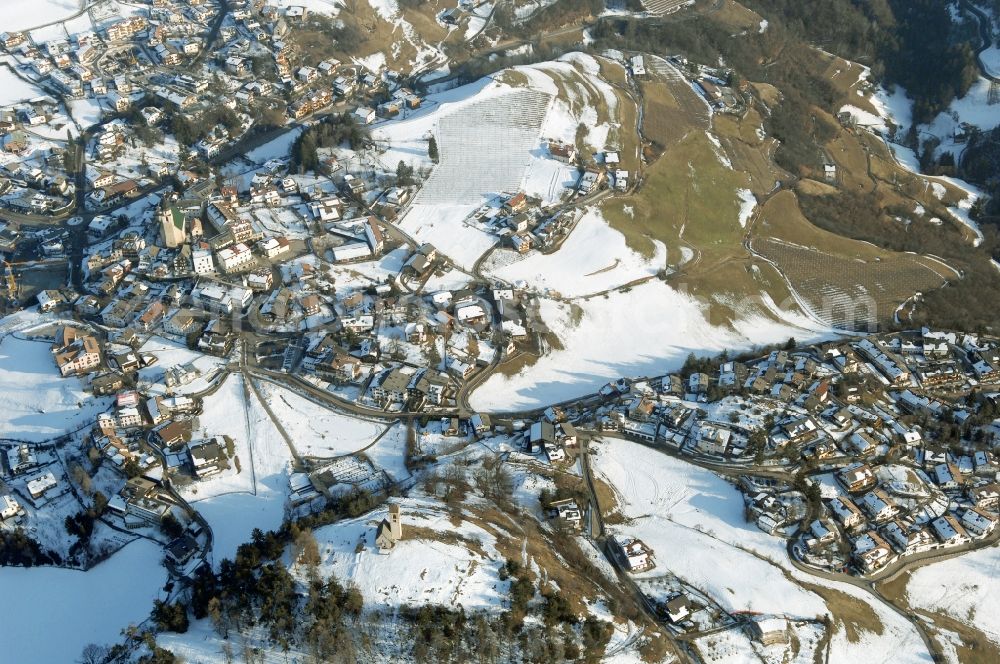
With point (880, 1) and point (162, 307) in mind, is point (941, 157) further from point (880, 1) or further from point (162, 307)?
point (162, 307)

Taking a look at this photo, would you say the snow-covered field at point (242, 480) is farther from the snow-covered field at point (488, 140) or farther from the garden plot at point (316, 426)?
the snow-covered field at point (488, 140)

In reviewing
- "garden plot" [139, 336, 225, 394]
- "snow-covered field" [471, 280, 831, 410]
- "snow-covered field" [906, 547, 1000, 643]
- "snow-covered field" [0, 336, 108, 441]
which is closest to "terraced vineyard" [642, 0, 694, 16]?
"snow-covered field" [471, 280, 831, 410]

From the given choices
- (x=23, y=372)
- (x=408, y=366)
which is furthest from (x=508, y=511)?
(x=23, y=372)

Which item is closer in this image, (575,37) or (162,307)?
(162,307)

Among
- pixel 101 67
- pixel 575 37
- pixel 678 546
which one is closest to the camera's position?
pixel 678 546

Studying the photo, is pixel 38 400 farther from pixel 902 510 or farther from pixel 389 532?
pixel 902 510

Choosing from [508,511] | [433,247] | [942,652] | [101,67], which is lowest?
[942,652]

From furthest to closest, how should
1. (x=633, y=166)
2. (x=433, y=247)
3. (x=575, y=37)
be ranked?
(x=575, y=37) → (x=633, y=166) → (x=433, y=247)

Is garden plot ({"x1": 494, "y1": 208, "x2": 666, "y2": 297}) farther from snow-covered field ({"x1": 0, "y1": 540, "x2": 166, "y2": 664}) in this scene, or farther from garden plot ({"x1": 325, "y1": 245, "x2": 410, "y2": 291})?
snow-covered field ({"x1": 0, "y1": 540, "x2": 166, "y2": 664})
